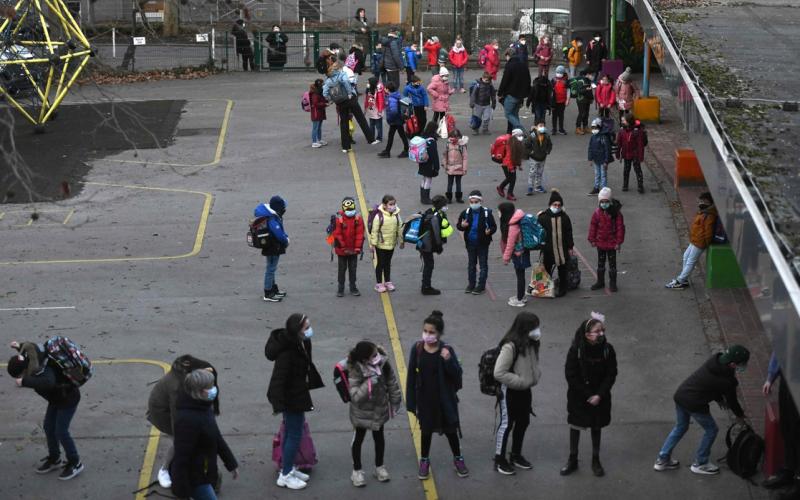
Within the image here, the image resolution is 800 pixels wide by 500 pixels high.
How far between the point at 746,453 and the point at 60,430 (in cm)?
623

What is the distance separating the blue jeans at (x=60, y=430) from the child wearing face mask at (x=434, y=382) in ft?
10.2

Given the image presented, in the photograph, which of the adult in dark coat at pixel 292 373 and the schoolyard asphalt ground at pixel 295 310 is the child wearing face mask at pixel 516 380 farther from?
the adult in dark coat at pixel 292 373

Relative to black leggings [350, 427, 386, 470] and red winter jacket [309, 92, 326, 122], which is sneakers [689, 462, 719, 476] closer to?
black leggings [350, 427, 386, 470]

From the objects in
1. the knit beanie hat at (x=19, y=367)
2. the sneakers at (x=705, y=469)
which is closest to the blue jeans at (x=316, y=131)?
the knit beanie hat at (x=19, y=367)

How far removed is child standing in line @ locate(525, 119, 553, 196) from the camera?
20.6 m

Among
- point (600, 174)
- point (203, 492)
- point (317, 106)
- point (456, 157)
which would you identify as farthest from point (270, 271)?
point (317, 106)

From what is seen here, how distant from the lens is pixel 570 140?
25.7 m

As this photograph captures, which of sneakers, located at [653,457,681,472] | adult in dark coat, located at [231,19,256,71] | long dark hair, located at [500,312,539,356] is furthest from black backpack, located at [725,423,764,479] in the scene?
adult in dark coat, located at [231,19,256,71]

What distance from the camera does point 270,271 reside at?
53.0ft

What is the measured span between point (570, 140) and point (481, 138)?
1931mm

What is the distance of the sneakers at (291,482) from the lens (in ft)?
35.4

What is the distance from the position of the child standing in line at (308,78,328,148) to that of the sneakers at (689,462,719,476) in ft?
49.9

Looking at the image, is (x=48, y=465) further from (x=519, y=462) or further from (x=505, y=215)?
(x=505, y=215)

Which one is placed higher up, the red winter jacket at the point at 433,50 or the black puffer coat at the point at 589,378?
the red winter jacket at the point at 433,50
